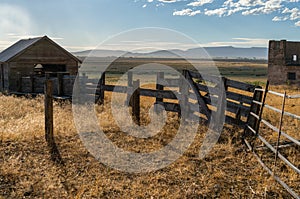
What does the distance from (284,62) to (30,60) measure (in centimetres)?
2554

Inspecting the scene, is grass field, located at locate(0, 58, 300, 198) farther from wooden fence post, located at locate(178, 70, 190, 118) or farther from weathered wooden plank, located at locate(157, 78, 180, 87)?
weathered wooden plank, located at locate(157, 78, 180, 87)

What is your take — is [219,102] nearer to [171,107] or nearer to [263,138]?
[263,138]

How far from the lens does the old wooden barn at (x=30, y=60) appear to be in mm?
19141

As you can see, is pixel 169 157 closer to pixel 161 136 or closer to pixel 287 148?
pixel 161 136

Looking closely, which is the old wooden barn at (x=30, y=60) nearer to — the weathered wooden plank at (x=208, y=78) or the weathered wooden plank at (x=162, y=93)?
the weathered wooden plank at (x=162, y=93)

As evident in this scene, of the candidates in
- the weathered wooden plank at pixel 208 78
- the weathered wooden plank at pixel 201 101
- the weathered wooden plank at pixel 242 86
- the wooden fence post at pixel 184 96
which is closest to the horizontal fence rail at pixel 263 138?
the weathered wooden plank at pixel 242 86

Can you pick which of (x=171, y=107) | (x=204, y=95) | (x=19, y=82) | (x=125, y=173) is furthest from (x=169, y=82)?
(x=19, y=82)

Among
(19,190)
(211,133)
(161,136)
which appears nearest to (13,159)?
(19,190)

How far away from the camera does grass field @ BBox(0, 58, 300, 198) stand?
204 inches

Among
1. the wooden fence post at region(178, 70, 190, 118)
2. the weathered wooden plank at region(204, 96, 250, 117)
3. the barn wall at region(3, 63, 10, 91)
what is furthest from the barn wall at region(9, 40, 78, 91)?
the weathered wooden plank at region(204, 96, 250, 117)

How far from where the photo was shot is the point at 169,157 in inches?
267

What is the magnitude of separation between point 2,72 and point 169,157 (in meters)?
17.4

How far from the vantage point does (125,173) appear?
19.5 feet

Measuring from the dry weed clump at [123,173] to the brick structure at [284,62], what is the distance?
27.6 m
